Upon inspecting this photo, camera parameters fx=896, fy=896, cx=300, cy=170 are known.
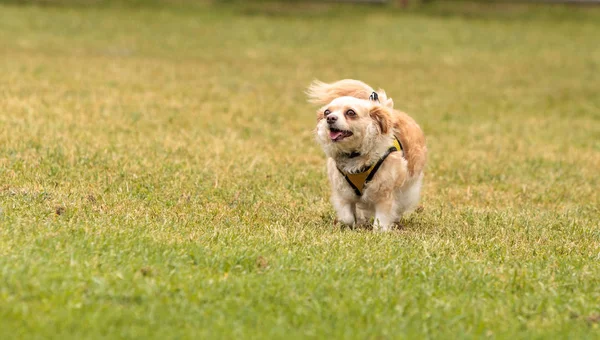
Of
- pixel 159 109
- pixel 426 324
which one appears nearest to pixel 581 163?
pixel 159 109

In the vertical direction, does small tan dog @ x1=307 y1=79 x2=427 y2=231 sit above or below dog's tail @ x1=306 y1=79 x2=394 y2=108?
below

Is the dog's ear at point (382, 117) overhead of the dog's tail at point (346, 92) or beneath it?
beneath

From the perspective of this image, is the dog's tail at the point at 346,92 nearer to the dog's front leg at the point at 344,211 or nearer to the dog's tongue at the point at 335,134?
the dog's tongue at the point at 335,134

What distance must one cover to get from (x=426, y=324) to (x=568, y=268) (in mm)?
1926

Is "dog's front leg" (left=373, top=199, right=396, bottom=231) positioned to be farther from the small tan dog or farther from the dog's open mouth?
the dog's open mouth

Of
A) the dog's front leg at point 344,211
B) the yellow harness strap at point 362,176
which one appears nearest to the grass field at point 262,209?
the dog's front leg at point 344,211

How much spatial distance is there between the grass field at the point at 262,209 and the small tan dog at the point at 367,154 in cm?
31

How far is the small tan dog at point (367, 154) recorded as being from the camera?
7.62 m

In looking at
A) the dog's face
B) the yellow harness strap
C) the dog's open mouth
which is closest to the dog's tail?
the dog's face

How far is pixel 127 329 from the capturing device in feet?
16.2

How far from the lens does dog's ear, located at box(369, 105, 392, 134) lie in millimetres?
7754

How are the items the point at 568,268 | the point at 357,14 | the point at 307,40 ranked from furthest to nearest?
1. the point at 357,14
2. the point at 307,40
3. the point at 568,268

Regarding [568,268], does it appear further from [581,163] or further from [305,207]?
[581,163]

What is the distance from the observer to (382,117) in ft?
25.5
